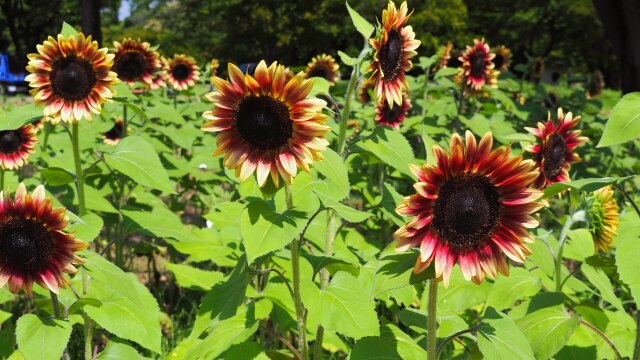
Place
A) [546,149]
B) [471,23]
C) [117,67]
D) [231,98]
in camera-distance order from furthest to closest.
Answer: [471,23]
[117,67]
[546,149]
[231,98]

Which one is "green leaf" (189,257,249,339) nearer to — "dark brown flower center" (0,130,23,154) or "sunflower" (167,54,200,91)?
"dark brown flower center" (0,130,23,154)

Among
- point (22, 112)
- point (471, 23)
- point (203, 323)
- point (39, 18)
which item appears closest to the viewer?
point (203, 323)

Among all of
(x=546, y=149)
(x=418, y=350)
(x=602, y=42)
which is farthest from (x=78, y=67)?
(x=602, y=42)

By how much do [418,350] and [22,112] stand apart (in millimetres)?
1783

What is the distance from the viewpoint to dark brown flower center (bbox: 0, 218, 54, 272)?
2.04m

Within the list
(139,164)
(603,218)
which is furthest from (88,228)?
(603,218)

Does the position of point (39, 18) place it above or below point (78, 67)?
above

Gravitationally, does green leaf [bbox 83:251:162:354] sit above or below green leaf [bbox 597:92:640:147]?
below

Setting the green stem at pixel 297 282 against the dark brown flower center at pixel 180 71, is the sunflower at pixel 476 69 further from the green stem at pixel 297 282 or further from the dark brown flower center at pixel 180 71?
the green stem at pixel 297 282

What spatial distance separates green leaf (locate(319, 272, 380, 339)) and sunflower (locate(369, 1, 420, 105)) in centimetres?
76

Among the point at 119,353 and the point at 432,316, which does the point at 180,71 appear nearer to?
the point at 119,353

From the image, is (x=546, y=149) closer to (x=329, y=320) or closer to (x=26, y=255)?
(x=329, y=320)

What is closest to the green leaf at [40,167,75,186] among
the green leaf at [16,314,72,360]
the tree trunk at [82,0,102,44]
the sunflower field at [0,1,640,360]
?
the sunflower field at [0,1,640,360]

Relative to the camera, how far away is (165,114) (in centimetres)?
376
